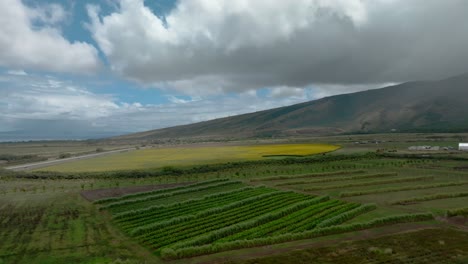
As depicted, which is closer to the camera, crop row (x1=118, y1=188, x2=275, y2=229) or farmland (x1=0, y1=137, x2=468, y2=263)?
farmland (x1=0, y1=137, x2=468, y2=263)

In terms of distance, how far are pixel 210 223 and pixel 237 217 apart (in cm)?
288

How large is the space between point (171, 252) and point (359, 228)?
14864 millimetres

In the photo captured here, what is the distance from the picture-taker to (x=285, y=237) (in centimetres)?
2488

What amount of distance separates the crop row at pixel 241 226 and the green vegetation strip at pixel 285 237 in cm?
112

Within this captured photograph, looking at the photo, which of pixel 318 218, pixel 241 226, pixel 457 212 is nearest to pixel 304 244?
pixel 241 226

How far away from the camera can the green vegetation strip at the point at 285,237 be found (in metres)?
22.6

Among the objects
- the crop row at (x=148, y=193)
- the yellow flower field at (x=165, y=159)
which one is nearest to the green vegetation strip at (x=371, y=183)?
the crop row at (x=148, y=193)

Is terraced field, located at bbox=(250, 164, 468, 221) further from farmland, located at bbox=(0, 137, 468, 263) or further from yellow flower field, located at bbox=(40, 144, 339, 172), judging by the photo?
yellow flower field, located at bbox=(40, 144, 339, 172)

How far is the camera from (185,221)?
29984mm

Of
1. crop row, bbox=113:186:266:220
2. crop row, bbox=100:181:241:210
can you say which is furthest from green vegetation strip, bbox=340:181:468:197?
crop row, bbox=100:181:241:210

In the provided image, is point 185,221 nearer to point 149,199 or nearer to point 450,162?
point 149,199

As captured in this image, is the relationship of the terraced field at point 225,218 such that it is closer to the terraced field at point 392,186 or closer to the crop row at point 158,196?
the crop row at point 158,196

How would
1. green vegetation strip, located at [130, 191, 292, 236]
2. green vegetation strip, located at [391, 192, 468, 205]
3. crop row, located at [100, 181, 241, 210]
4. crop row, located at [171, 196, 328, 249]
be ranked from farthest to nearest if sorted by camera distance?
crop row, located at [100, 181, 241, 210] → green vegetation strip, located at [391, 192, 468, 205] → green vegetation strip, located at [130, 191, 292, 236] → crop row, located at [171, 196, 328, 249]

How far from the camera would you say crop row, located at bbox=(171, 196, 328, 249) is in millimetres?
24281
